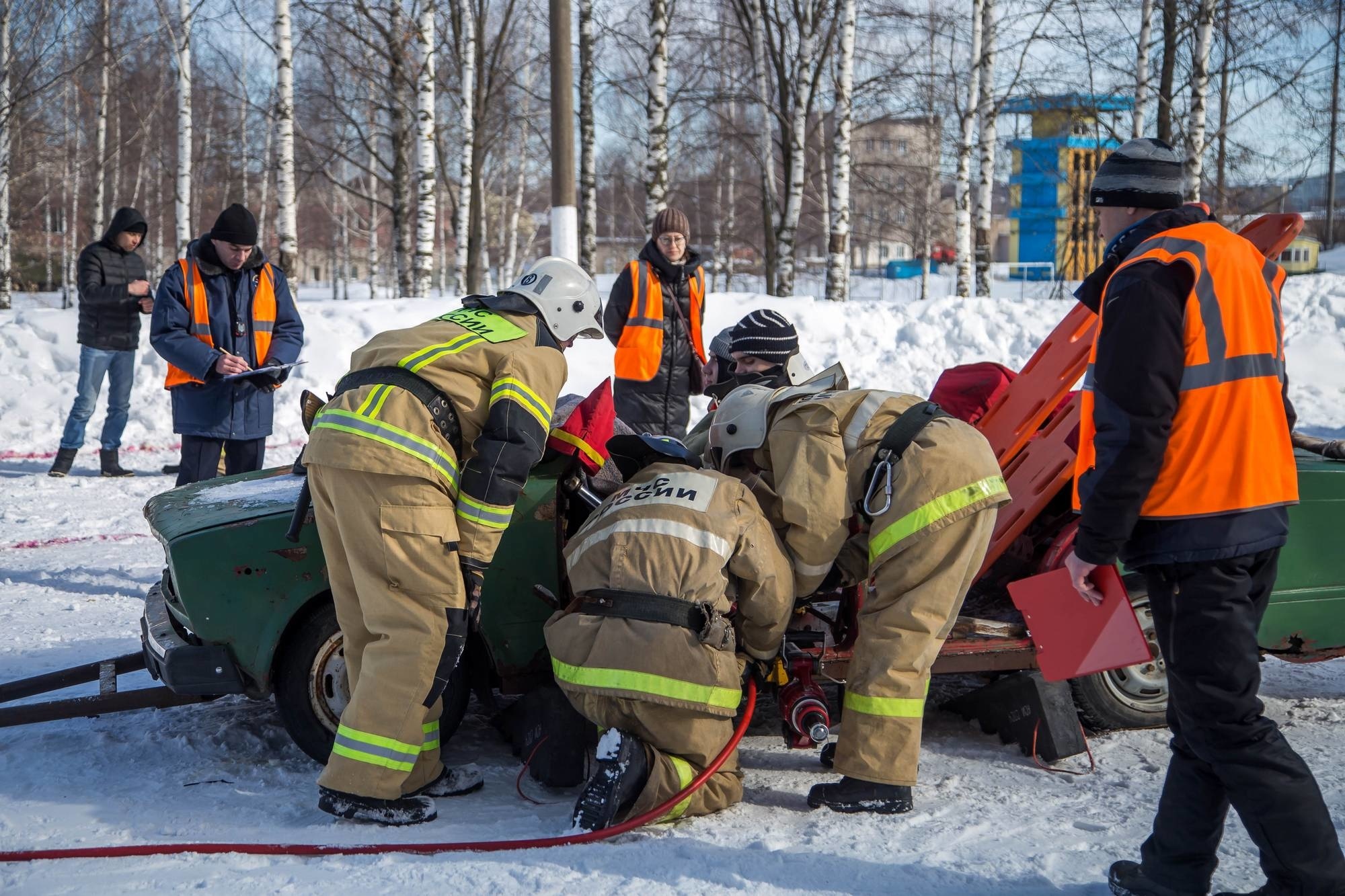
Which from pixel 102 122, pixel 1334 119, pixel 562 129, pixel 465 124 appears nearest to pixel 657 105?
pixel 465 124

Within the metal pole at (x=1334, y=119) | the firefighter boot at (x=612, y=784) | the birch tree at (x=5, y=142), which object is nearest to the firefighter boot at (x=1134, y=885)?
the firefighter boot at (x=612, y=784)

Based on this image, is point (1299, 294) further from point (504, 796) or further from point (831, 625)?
point (504, 796)

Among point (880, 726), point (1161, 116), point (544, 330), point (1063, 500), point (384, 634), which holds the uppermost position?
point (1161, 116)

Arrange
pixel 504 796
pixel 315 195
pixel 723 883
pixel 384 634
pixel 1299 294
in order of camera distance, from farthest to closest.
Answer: pixel 315 195, pixel 1299 294, pixel 504 796, pixel 384 634, pixel 723 883

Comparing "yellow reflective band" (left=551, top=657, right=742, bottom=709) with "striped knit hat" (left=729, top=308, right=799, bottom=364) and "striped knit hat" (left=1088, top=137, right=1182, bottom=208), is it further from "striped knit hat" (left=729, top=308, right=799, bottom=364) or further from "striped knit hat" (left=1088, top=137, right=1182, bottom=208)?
"striped knit hat" (left=1088, top=137, right=1182, bottom=208)

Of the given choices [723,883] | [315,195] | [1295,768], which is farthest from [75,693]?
[315,195]

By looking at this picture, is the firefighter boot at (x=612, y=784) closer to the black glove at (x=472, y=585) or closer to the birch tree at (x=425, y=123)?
the black glove at (x=472, y=585)

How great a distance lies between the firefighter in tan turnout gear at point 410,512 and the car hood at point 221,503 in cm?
48

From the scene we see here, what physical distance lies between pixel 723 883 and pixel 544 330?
5.80 ft

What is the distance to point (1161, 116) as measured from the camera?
17344 millimetres

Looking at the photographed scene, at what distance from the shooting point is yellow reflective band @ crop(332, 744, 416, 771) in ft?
11.1

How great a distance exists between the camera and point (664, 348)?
7.43 m

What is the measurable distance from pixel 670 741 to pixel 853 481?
97 cm

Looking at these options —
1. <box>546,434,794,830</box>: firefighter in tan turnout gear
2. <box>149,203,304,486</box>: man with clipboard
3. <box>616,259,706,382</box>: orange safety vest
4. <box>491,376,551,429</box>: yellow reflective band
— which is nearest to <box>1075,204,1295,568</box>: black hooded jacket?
<box>546,434,794,830</box>: firefighter in tan turnout gear
